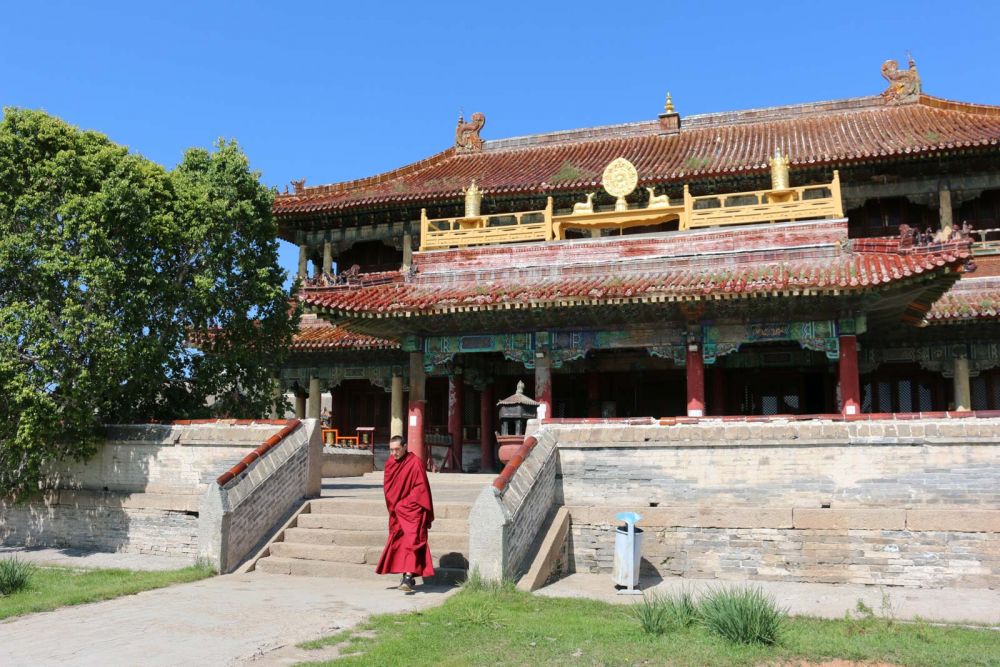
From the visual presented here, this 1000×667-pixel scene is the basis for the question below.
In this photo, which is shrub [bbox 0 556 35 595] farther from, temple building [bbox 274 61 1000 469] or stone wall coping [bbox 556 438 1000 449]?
temple building [bbox 274 61 1000 469]

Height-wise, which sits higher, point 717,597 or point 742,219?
point 742,219

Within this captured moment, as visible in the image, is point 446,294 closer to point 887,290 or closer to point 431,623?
point 887,290

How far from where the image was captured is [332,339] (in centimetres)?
2097

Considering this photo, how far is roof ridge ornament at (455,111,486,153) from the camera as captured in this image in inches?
1037

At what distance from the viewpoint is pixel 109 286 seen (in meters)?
13.0

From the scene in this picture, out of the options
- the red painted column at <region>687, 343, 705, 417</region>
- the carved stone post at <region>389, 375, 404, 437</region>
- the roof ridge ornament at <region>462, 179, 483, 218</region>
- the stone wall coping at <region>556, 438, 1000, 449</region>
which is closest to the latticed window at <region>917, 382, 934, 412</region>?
the red painted column at <region>687, 343, 705, 417</region>

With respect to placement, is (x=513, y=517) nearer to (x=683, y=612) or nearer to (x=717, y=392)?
(x=683, y=612)

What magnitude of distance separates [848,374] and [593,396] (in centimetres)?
628

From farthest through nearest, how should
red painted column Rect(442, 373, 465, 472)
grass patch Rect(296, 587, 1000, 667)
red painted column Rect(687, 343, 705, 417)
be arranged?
red painted column Rect(442, 373, 465, 472) → red painted column Rect(687, 343, 705, 417) → grass patch Rect(296, 587, 1000, 667)

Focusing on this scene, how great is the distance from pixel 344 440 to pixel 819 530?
13326 mm

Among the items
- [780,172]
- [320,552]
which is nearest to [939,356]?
[780,172]

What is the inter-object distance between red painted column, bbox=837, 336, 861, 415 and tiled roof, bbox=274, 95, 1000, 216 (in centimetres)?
555

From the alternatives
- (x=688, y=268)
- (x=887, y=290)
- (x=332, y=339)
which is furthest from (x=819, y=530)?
(x=332, y=339)

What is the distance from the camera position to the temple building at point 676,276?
15086mm
